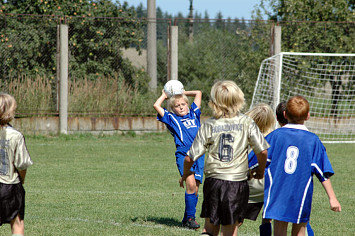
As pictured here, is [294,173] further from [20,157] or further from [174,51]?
→ [174,51]

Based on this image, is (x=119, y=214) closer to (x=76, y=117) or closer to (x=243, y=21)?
(x=76, y=117)

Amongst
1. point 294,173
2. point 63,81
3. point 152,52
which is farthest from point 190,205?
point 152,52

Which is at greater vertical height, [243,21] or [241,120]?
[243,21]

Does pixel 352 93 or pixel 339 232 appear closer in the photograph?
pixel 339 232

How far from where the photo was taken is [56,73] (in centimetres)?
1455

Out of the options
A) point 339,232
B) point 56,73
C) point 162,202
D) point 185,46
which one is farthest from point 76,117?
point 339,232

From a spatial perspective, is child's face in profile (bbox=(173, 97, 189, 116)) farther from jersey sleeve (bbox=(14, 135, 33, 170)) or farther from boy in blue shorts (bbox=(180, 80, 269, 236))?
jersey sleeve (bbox=(14, 135, 33, 170))

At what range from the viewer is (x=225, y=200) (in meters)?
4.07

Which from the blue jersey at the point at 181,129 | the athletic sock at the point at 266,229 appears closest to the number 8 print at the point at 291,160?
the athletic sock at the point at 266,229

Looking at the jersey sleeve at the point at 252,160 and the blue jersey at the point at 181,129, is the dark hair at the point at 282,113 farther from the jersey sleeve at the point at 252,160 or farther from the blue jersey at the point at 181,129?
the blue jersey at the point at 181,129

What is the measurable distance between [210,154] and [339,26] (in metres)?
13.4

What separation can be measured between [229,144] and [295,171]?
0.56 meters

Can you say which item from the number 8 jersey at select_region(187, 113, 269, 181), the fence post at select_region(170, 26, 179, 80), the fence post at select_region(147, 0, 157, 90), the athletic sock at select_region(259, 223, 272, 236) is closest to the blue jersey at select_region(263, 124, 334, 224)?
the number 8 jersey at select_region(187, 113, 269, 181)

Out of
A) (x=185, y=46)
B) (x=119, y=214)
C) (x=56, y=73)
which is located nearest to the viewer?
(x=119, y=214)
